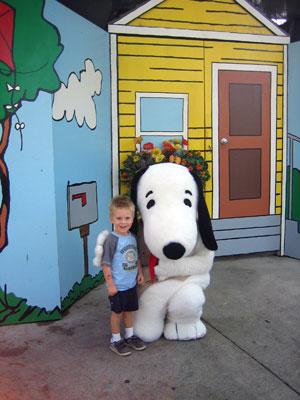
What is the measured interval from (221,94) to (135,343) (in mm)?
2948

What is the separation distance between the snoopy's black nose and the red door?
2.23 metres

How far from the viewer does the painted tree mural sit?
113 inches

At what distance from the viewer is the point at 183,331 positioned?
9.20ft

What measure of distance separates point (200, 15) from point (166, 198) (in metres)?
2.64

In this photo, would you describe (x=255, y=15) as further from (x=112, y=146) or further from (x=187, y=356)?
(x=187, y=356)

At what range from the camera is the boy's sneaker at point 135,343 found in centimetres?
268

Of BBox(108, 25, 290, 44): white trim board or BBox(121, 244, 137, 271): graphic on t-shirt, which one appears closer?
BBox(121, 244, 137, 271): graphic on t-shirt

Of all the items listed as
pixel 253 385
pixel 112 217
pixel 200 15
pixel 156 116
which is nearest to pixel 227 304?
pixel 253 385

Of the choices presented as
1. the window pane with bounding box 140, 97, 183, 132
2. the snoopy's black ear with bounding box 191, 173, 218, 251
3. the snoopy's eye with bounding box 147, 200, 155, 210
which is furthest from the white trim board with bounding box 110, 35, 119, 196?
the snoopy's black ear with bounding box 191, 173, 218, 251

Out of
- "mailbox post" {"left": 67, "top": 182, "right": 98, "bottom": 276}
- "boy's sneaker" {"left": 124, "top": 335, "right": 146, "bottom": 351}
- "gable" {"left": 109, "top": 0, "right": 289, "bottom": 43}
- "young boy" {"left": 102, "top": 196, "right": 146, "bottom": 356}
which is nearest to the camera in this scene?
"young boy" {"left": 102, "top": 196, "right": 146, "bottom": 356}

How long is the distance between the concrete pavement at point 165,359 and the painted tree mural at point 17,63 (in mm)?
838

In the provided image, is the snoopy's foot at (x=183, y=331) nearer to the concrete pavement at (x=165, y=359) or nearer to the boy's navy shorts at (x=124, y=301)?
the concrete pavement at (x=165, y=359)

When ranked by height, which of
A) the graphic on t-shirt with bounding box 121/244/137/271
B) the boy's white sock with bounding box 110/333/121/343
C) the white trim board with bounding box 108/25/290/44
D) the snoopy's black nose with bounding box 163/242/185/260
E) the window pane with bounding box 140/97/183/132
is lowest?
the boy's white sock with bounding box 110/333/121/343

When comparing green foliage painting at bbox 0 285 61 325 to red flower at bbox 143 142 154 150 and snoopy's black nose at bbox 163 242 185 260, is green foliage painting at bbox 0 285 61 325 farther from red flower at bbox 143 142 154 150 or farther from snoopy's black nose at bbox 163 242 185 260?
red flower at bbox 143 142 154 150
